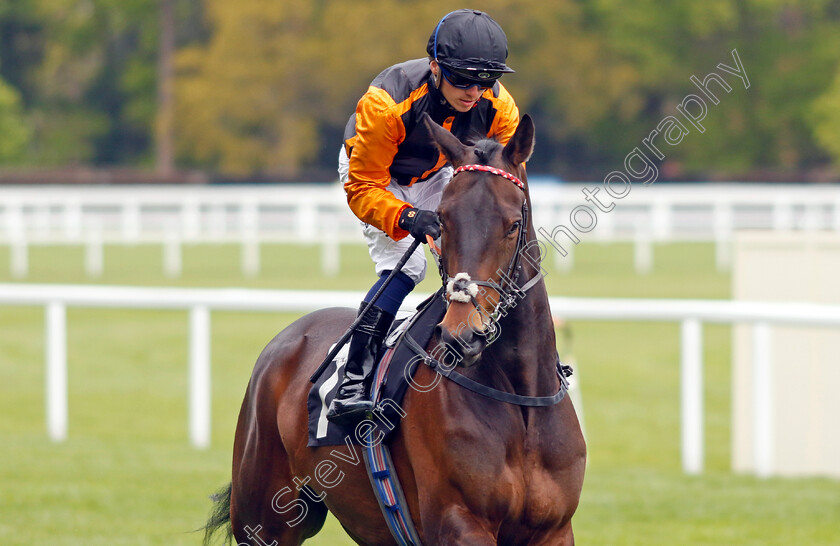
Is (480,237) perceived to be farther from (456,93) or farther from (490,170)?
(456,93)

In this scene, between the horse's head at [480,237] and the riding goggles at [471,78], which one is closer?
the horse's head at [480,237]

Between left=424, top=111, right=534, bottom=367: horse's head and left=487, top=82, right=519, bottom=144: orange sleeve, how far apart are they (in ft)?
1.26

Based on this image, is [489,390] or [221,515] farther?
[221,515]

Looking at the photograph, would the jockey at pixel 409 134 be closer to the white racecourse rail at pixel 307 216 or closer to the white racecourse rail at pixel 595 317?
the white racecourse rail at pixel 595 317

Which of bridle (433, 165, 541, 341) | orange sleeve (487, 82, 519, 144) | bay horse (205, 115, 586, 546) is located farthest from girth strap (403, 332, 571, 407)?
orange sleeve (487, 82, 519, 144)

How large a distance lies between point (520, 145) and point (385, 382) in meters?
0.84

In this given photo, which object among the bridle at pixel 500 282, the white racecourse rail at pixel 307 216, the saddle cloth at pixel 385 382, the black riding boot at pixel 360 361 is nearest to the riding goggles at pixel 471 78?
the bridle at pixel 500 282

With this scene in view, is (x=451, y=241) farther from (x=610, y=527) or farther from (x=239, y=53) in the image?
(x=239, y=53)

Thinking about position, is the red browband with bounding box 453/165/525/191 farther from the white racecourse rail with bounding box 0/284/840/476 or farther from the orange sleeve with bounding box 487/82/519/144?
the white racecourse rail with bounding box 0/284/840/476

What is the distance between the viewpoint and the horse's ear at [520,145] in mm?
3567

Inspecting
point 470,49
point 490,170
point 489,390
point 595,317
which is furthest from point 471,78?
point 595,317

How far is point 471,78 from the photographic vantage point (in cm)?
374

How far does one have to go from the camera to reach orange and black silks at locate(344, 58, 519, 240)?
3.83 m

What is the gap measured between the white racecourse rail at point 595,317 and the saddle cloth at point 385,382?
8.64 ft
